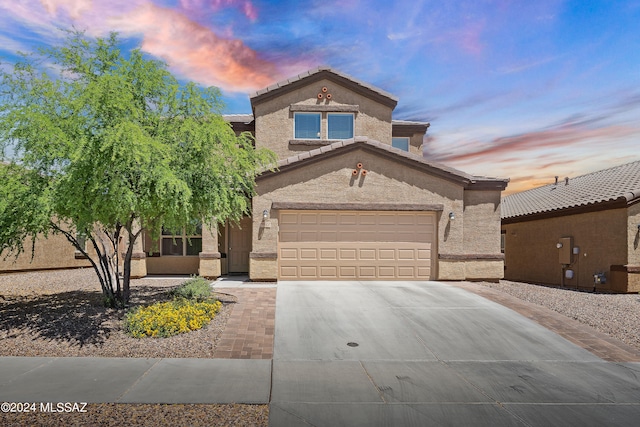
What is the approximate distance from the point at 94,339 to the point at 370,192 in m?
9.88

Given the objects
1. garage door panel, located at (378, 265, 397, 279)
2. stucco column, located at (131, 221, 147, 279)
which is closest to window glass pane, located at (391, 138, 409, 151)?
garage door panel, located at (378, 265, 397, 279)

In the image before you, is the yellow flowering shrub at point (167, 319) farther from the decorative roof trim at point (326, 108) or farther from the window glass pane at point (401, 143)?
the window glass pane at point (401, 143)

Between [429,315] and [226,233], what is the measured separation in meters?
9.16

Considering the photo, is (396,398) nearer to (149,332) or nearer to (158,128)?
(149,332)

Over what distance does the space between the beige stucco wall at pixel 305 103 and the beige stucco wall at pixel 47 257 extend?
11.4m

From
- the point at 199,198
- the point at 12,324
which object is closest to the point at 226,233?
the point at 199,198

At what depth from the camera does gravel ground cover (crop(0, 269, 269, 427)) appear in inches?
196

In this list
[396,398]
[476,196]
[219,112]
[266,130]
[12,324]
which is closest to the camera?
[396,398]

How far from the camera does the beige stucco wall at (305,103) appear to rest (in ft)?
60.1

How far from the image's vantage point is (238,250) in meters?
16.6

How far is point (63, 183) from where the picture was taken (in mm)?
8266

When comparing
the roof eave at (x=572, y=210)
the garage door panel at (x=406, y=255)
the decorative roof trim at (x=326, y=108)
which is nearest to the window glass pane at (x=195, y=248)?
the decorative roof trim at (x=326, y=108)

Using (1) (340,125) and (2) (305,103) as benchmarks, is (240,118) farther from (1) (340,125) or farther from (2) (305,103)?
(1) (340,125)

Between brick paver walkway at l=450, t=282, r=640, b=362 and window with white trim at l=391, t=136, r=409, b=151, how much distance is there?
10.7 metres
